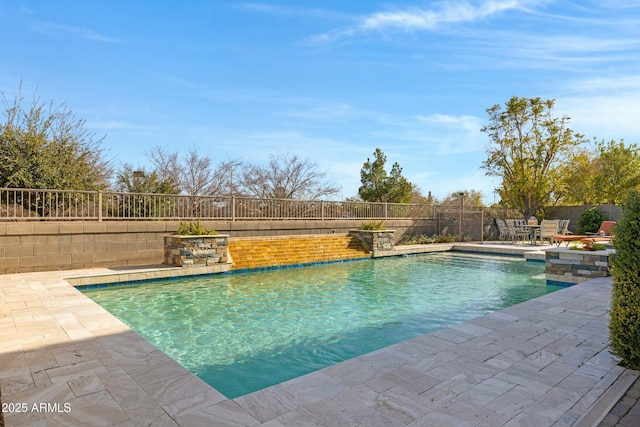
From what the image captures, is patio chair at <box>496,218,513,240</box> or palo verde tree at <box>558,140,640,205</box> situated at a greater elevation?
palo verde tree at <box>558,140,640,205</box>

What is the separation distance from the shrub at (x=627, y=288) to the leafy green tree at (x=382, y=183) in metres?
18.5

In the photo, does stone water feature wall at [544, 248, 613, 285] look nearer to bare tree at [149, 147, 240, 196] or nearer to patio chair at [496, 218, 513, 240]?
patio chair at [496, 218, 513, 240]

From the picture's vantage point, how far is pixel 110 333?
12.2 feet

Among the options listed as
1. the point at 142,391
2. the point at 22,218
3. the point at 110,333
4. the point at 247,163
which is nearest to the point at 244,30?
the point at 22,218

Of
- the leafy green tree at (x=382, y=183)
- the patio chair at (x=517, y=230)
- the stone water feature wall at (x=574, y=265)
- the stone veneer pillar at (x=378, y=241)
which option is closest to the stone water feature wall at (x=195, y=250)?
the stone veneer pillar at (x=378, y=241)

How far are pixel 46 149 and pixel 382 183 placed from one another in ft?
53.2

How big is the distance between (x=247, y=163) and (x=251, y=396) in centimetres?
1815

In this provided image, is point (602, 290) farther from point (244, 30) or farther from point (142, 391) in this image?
point (244, 30)

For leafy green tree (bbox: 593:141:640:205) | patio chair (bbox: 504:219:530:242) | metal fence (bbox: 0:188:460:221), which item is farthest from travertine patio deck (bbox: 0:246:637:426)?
leafy green tree (bbox: 593:141:640:205)

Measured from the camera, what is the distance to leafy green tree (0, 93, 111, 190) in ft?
29.7

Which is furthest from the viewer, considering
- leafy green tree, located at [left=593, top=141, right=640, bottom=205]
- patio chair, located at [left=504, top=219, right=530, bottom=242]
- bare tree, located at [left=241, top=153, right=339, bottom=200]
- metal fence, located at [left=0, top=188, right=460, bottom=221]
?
leafy green tree, located at [left=593, top=141, right=640, bottom=205]

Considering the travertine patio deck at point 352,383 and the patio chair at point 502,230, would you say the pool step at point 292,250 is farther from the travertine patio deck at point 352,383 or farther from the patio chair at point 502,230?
the patio chair at point 502,230

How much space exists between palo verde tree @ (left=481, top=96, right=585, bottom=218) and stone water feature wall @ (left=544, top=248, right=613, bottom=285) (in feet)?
38.6

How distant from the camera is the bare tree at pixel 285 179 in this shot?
19922 mm
